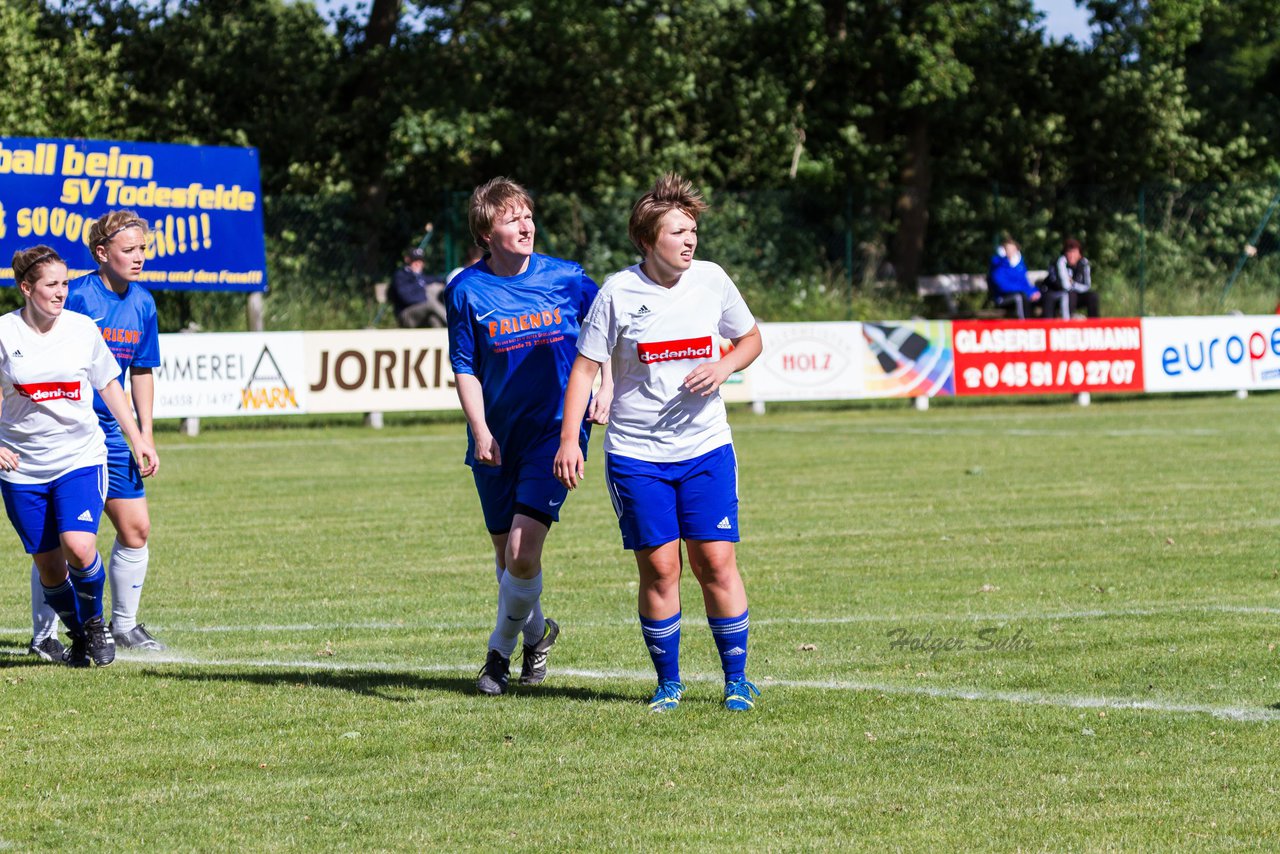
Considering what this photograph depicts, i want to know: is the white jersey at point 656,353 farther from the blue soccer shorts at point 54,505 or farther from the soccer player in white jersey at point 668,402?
the blue soccer shorts at point 54,505

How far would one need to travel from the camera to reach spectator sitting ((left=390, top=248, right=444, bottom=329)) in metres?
26.7

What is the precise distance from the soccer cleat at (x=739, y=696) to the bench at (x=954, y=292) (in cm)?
2752

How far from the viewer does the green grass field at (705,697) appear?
5.12 meters

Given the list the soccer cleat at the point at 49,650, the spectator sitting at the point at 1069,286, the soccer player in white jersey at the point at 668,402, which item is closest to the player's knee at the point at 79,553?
the soccer cleat at the point at 49,650

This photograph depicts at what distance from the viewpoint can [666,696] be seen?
6695mm

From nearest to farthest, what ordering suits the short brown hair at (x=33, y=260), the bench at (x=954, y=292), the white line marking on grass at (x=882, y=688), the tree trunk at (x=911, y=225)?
→ 1. the white line marking on grass at (x=882, y=688)
2. the short brown hair at (x=33, y=260)
3. the bench at (x=954, y=292)
4. the tree trunk at (x=911, y=225)

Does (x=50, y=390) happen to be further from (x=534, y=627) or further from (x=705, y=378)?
(x=705, y=378)

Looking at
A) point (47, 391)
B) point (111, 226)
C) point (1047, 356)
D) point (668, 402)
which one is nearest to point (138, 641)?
point (47, 391)

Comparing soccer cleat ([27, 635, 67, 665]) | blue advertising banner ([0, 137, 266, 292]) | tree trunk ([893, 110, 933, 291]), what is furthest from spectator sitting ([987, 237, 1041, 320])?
soccer cleat ([27, 635, 67, 665])

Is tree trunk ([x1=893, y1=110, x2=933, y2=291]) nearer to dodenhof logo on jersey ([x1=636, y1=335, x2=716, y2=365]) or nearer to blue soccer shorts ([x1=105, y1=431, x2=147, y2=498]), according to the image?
blue soccer shorts ([x1=105, y1=431, x2=147, y2=498])

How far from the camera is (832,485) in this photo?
51.6 ft

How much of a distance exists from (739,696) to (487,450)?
1.30m

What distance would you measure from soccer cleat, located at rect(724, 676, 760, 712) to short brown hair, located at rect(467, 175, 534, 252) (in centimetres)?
192

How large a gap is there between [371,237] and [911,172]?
1239cm
